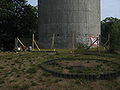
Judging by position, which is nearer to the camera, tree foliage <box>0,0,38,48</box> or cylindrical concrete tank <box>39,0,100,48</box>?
cylindrical concrete tank <box>39,0,100,48</box>

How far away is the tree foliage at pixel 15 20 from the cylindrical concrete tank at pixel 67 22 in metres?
7.75

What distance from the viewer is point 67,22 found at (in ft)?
77.8

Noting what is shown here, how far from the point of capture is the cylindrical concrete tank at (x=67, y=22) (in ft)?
77.1

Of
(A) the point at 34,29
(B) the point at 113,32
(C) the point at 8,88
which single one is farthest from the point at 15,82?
Answer: (A) the point at 34,29

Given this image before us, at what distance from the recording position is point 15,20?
30281 mm

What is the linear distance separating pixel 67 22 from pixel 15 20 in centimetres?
1089

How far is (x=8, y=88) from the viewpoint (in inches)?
274

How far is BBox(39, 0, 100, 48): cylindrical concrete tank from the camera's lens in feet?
77.1

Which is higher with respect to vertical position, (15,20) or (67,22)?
(15,20)

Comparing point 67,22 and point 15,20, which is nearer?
point 67,22

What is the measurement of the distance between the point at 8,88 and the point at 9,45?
24.7m

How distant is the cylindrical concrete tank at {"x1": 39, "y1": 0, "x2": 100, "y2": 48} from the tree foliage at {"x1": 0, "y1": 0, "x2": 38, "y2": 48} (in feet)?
25.4

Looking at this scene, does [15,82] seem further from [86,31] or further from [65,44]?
[86,31]

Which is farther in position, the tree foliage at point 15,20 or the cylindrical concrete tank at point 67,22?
the tree foliage at point 15,20
